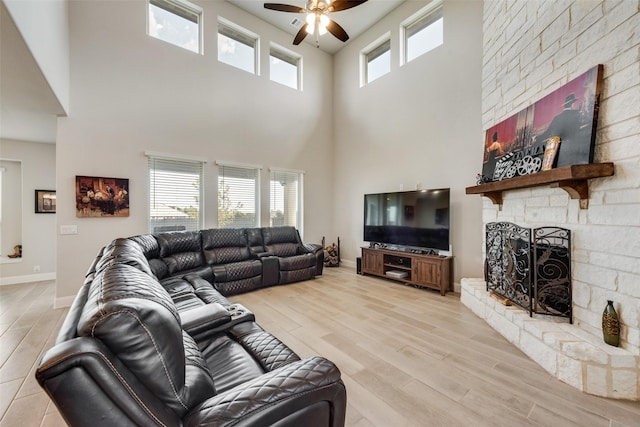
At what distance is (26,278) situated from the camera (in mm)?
4910

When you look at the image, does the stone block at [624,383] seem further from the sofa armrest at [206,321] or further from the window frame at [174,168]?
the window frame at [174,168]

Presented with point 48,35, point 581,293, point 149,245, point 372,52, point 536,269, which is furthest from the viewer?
point 372,52

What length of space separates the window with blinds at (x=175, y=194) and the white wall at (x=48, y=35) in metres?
1.40

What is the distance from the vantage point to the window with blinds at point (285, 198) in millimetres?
5902

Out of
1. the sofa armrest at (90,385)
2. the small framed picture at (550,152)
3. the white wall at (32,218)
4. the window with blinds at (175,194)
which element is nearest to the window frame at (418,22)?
the small framed picture at (550,152)

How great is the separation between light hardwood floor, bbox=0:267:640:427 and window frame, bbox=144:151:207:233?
1839 millimetres

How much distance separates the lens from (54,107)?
3494 mm

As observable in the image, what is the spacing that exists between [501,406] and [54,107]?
224 inches

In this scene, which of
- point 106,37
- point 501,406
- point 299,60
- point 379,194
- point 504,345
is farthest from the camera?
point 299,60

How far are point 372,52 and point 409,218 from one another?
3.97 m

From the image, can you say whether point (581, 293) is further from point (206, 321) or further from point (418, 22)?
point (418, 22)

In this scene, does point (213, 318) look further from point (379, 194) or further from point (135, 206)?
point (379, 194)

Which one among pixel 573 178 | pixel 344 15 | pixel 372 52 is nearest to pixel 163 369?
pixel 573 178

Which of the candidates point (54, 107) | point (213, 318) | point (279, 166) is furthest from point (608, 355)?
point (54, 107)
